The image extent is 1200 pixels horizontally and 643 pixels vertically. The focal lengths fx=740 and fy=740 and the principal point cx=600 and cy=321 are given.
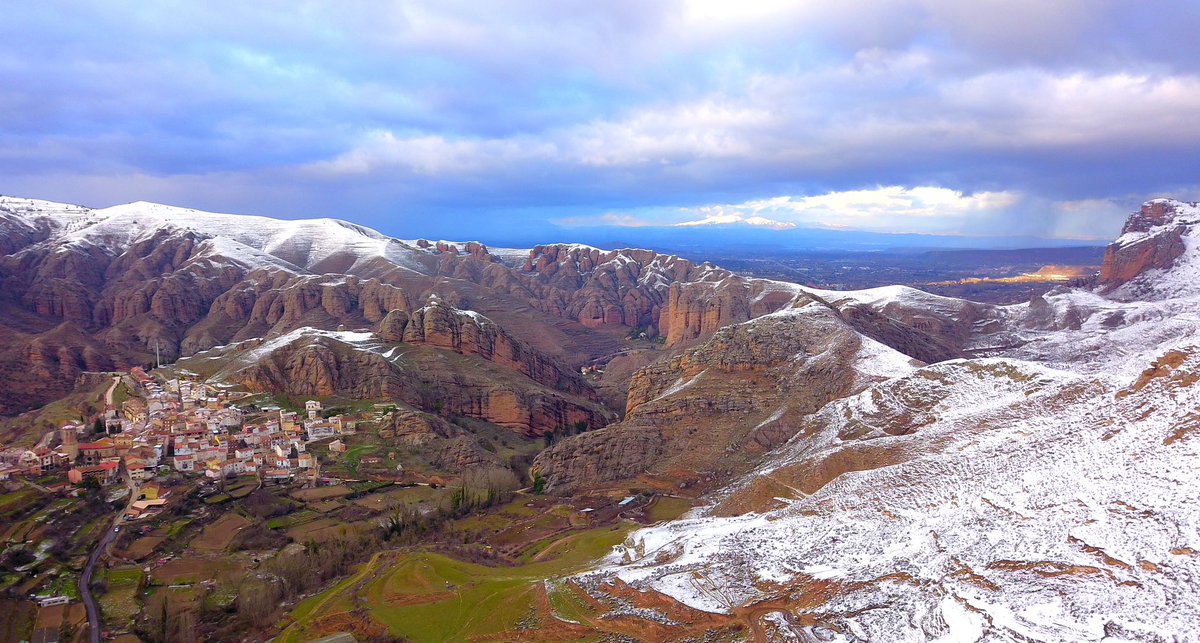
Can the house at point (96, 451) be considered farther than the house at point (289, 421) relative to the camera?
No

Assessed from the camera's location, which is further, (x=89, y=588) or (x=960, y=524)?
(x=89, y=588)

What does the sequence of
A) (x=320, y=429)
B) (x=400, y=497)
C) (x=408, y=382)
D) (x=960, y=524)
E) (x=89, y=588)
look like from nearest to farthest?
1. (x=960, y=524)
2. (x=89, y=588)
3. (x=400, y=497)
4. (x=320, y=429)
5. (x=408, y=382)

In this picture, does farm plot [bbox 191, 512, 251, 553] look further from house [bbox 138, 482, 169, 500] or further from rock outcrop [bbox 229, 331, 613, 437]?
rock outcrop [bbox 229, 331, 613, 437]

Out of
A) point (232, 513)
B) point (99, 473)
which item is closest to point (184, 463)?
point (99, 473)

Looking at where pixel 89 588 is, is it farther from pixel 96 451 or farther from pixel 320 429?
pixel 320 429

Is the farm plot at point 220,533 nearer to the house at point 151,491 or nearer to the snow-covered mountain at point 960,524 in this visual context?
the house at point 151,491

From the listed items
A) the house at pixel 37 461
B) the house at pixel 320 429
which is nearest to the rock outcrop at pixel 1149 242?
the house at pixel 320 429
